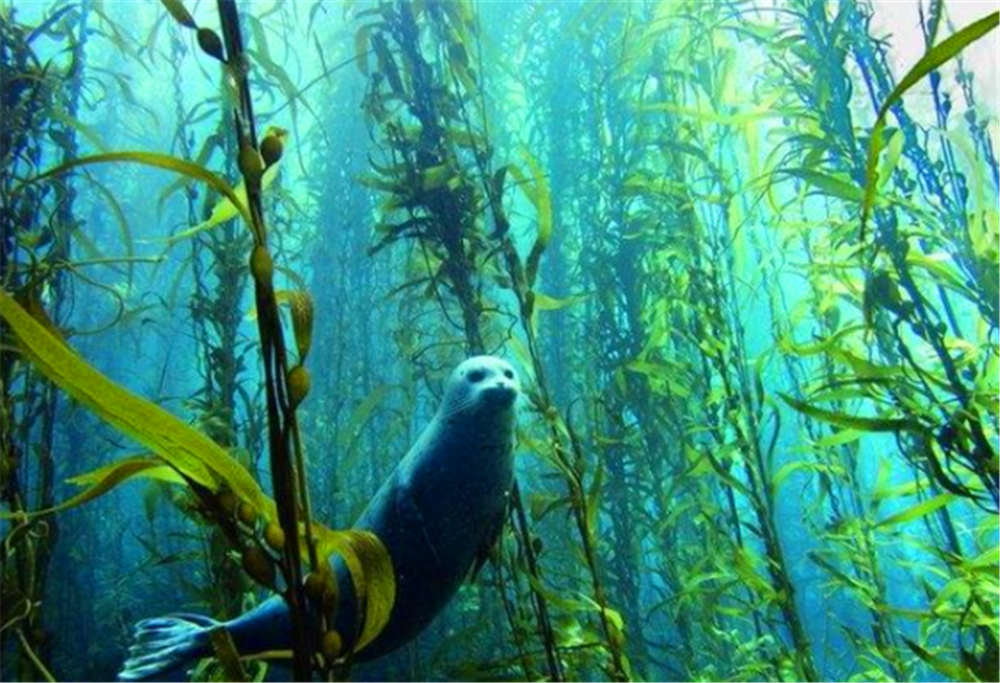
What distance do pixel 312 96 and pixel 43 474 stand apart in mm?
7056

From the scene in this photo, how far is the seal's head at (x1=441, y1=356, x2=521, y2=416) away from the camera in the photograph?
223 centimetres

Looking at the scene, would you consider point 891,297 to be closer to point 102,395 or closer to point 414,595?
point 414,595

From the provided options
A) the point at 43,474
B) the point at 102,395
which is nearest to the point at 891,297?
the point at 102,395

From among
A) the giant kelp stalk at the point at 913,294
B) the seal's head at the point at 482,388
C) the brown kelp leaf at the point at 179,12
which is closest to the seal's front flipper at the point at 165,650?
the seal's head at the point at 482,388

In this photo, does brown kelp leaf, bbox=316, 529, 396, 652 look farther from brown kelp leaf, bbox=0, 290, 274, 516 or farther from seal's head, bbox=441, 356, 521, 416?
seal's head, bbox=441, 356, 521, 416

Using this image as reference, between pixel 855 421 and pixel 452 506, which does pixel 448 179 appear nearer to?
pixel 452 506

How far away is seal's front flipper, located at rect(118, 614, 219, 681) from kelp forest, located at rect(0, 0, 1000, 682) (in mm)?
15

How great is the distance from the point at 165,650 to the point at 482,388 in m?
1.07

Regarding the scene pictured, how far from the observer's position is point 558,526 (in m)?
5.43

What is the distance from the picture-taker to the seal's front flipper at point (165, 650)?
1973 millimetres

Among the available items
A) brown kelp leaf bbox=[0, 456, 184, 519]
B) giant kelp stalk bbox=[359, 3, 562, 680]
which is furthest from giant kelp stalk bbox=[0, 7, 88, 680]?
giant kelp stalk bbox=[359, 3, 562, 680]

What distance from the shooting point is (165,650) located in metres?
1.99

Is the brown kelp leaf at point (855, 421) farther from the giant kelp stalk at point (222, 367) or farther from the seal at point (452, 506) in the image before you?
the giant kelp stalk at point (222, 367)

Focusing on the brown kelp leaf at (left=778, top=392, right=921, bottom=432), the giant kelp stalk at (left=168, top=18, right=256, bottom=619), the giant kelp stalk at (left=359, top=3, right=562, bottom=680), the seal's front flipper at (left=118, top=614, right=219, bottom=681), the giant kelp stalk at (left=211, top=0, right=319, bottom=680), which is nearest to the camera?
the giant kelp stalk at (left=211, top=0, right=319, bottom=680)
